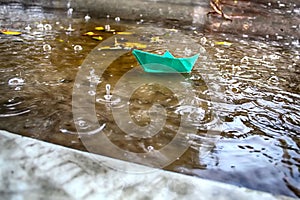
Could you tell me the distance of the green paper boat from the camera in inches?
101

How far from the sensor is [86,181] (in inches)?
41.8

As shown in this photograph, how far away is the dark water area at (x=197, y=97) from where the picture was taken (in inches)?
62.1

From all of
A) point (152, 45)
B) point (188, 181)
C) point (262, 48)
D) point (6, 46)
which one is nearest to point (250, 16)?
point (262, 48)

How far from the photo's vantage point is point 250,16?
648 centimetres

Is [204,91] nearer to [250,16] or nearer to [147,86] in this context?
[147,86]

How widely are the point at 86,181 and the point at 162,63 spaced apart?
5.59ft

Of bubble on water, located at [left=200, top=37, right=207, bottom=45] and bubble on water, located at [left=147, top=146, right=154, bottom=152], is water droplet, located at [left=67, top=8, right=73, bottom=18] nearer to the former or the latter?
bubble on water, located at [left=200, top=37, right=207, bottom=45]

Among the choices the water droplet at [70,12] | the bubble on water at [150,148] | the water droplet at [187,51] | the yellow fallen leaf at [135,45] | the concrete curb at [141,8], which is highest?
the concrete curb at [141,8]

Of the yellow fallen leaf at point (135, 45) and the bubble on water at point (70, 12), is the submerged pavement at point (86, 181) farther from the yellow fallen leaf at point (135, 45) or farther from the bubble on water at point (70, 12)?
the bubble on water at point (70, 12)

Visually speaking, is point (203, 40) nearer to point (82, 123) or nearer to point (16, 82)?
point (16, 82)

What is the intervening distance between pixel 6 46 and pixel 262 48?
301 cm

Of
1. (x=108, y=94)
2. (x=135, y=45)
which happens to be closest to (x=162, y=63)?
(x=108, y=94)

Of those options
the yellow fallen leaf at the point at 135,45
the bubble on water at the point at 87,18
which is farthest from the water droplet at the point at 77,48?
the bubble on water at the point at 87,18

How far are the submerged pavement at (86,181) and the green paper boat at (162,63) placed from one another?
1529 mm
